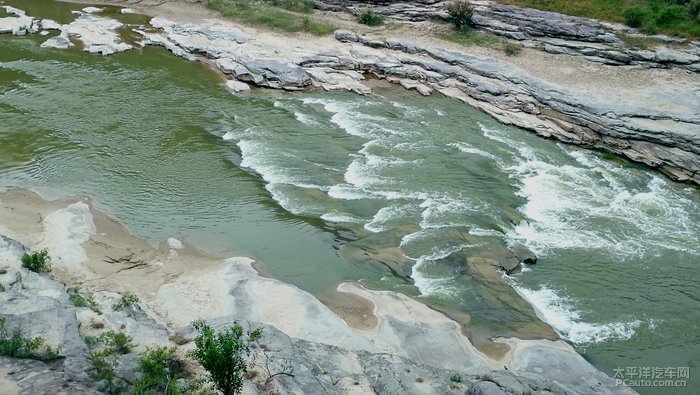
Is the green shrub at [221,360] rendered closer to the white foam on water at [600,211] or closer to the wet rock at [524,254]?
the wet rock at [524,254]

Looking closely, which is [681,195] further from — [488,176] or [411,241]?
[411,241]

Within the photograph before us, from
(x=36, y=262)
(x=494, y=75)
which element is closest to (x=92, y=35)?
(x=494, y=75)

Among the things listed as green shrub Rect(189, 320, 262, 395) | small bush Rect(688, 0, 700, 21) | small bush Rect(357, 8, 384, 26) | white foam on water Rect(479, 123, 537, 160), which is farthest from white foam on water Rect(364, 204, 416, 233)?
small bush Rect(688, 0, 700, 21)

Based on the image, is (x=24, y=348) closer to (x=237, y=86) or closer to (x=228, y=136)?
(x=228, y=136)

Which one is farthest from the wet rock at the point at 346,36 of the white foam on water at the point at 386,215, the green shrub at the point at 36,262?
the green shrub at the point at 36,262

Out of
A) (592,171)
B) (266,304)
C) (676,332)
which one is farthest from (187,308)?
(592,171)
